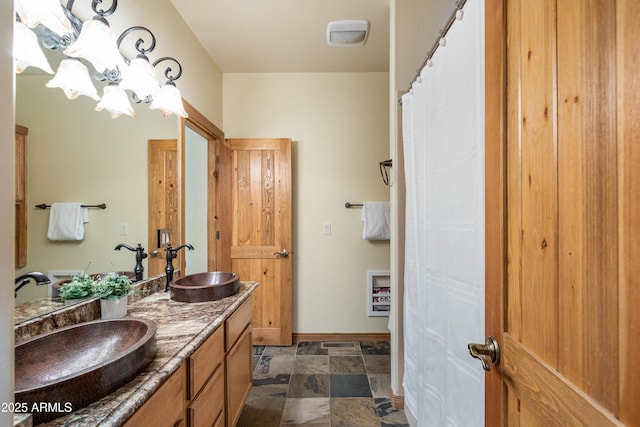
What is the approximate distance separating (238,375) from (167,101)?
1632 mm

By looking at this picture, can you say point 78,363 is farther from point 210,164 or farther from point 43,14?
point 210,164

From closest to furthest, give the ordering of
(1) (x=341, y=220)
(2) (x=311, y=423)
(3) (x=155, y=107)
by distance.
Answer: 1. (3) (x=155, y=107)
2. (2) (x=311, y=423)
3. (1) (x=341, y=220)

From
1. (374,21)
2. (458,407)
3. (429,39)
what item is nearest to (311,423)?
(458,407)

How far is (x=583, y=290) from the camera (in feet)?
1.59

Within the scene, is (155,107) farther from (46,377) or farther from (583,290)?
(583,290)

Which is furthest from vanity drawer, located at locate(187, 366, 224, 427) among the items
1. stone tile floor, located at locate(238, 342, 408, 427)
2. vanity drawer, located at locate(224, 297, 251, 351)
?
stone tile floor, located at locate(238, 342, 408, 427)

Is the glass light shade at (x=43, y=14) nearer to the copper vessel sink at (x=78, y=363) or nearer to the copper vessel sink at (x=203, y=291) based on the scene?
the copper vessel sink at (x=78, y=363)

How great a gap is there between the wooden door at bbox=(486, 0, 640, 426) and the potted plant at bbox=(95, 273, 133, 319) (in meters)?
1.41

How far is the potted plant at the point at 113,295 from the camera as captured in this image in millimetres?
1167

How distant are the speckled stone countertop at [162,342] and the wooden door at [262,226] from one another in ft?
2.96

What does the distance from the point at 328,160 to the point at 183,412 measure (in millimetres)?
2324

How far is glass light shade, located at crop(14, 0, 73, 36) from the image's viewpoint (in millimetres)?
906

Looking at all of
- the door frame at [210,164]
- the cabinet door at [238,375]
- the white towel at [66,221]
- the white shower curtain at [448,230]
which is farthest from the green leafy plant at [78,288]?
the white shower curtain at [448,230]

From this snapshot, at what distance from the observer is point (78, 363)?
87 centimetres
